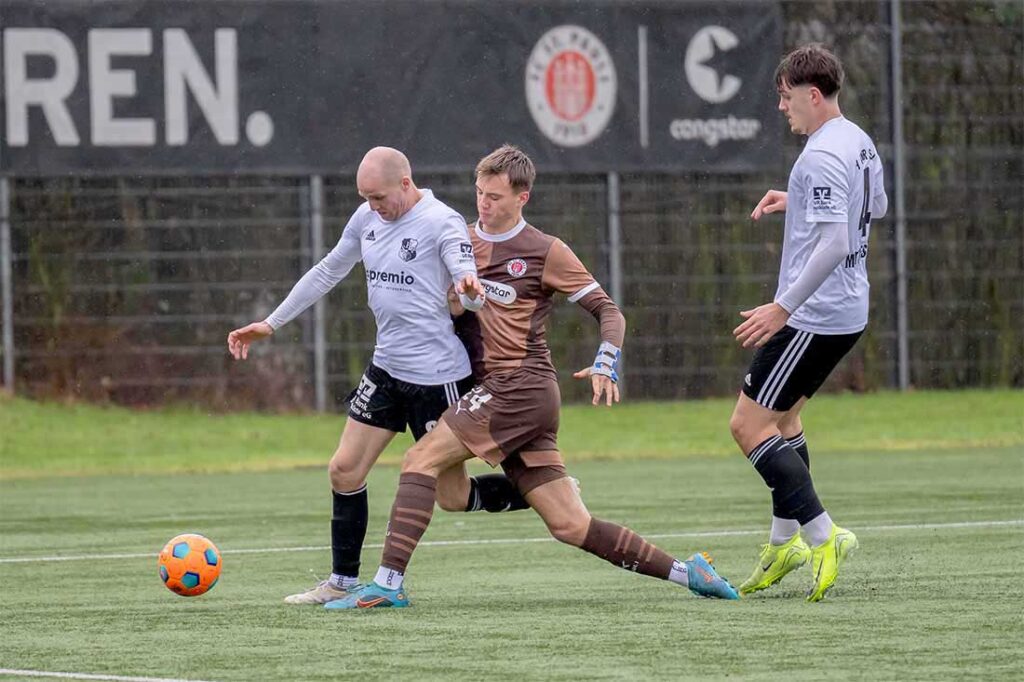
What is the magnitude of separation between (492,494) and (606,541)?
642 millimetres

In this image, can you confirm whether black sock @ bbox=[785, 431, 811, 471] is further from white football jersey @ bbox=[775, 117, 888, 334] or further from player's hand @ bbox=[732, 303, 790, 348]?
player's hand @ bbox=[732, 303, 790, 348]

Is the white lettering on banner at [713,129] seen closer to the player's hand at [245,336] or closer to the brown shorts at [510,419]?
the player's hand at [245,336]

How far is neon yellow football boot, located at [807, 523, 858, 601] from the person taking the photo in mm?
8008

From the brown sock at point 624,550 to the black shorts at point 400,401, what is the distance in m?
0.78

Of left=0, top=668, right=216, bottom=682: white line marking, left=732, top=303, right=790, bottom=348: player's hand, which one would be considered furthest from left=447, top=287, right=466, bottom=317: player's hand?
left=0, top=668, right=216, bottom=682: white line marking

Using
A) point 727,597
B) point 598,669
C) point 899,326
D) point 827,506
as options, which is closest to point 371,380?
point 727,597

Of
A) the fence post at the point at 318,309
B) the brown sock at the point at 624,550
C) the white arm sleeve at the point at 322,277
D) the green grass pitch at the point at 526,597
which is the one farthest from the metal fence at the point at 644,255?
the brown sock at the point at 624,550

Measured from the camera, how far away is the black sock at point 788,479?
8.17 metres

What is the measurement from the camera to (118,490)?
15523 mm

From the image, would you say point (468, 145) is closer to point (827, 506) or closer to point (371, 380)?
point (827, 506)

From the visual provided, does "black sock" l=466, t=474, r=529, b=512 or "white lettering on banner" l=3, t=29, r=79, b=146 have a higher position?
"white lettering on banner" l=3, t=29, r=79, b=146

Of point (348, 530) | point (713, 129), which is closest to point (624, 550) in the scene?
point (348, 530)

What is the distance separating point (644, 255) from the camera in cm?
2078

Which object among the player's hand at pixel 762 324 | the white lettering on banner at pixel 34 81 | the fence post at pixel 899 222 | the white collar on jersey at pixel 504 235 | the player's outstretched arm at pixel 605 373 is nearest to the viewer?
the player's hand at pixel 762 324
